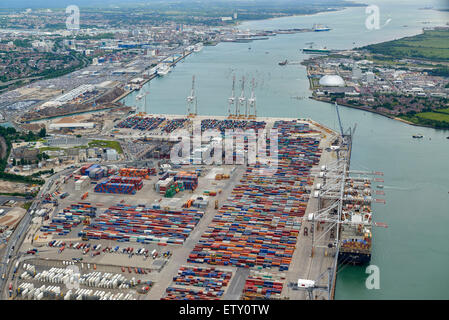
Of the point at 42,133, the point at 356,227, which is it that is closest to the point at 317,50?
the point at 42,133

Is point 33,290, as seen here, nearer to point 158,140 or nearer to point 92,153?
point 92,153

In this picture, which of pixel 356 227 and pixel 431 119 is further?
pixel 431 119

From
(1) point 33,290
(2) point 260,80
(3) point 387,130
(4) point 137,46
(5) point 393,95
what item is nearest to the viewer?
(1) point 33,290

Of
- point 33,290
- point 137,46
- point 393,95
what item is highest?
point 137,46

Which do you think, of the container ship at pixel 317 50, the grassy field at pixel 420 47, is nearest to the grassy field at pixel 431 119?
the grassy field at pixel 420 47

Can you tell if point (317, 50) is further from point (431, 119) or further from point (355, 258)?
point (355, 258)

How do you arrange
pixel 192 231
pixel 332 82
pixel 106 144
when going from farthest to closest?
pixel 332 82 < pixel 106 144 < pixel 192 231

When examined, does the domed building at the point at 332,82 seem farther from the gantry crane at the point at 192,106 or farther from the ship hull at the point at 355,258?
the ship hull at the point at 355,258
